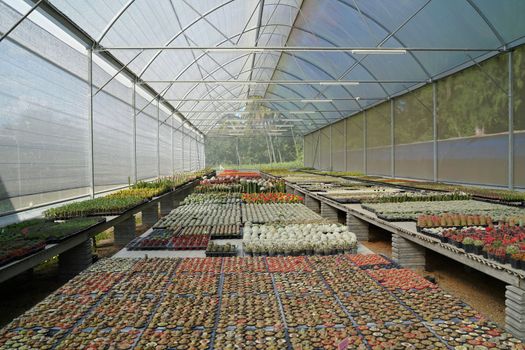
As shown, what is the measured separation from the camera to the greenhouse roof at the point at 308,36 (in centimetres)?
945

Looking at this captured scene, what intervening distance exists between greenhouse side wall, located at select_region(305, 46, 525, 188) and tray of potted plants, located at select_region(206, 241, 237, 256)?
8.93 m

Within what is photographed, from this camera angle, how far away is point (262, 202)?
418 inches

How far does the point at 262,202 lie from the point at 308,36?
369 inches

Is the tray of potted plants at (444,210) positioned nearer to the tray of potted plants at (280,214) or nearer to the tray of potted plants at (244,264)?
the tray of potted plants at (280,214)

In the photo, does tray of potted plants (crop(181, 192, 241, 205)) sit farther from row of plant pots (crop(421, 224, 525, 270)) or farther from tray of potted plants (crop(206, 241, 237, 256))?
row of plant pots (crop(421, 224, 525, 270))

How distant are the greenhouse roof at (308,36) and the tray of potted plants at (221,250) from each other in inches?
203

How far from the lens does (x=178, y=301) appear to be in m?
3.44

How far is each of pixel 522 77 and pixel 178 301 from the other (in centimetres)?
1084

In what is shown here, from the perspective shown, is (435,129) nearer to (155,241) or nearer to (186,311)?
(155,241)

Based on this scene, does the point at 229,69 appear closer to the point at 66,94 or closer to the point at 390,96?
the point at 390,96

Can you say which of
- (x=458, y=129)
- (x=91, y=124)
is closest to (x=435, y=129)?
(x=458, y=129)

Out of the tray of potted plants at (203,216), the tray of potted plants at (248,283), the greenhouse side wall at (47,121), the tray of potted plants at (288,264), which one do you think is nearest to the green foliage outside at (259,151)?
the greenhouse side wall at (47,121)

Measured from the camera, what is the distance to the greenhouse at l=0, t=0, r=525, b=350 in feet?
10.1

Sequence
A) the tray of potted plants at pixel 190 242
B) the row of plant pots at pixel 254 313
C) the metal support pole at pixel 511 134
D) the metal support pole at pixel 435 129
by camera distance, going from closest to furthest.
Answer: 1. the row of plant pots at pixel 254 313
2. the tray of potted plants at pixel 190 242
3. the metal support pole at pixel 511 134
4. the metal support pole at pixel 435 129
